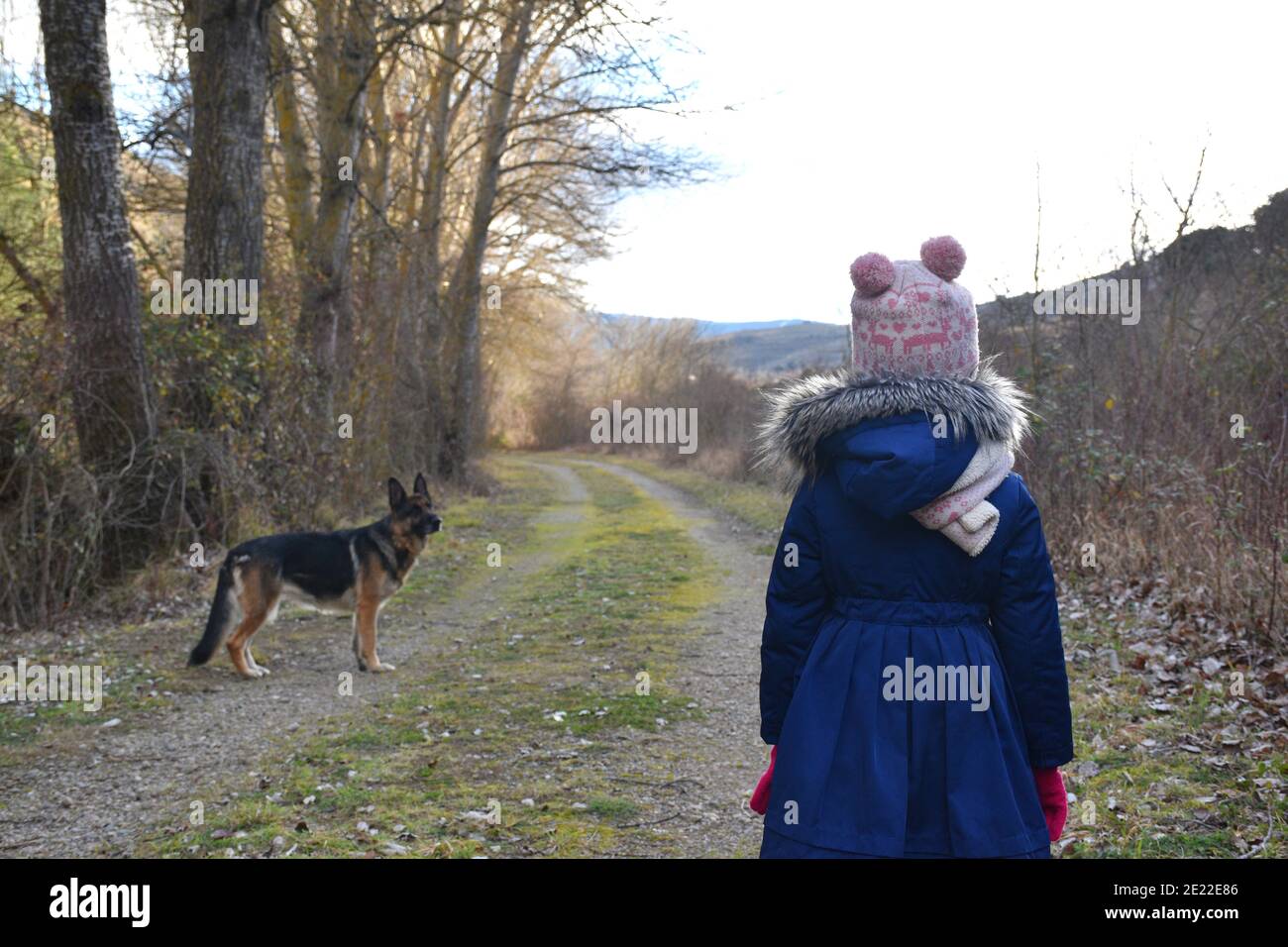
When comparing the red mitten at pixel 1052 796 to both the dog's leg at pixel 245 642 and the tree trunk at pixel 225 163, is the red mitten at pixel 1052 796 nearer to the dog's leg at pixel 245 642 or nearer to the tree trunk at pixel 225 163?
the dog's leg at pixel 245 642

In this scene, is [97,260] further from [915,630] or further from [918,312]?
[915,630]

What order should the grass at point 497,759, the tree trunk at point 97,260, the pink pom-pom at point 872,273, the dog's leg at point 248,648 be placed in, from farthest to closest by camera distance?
the tree trunk at point 97,260, the dog's leg at point 248,648, the grass at point 497,759, the pink pom-pom at point 872,273

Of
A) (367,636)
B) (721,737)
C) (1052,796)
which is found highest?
(1052,796)

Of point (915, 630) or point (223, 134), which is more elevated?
point (223, 134)

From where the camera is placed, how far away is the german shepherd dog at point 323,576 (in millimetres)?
8484

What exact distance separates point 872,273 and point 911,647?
1.07m

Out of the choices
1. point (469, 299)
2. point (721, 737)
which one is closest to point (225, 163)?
point (721, 737)

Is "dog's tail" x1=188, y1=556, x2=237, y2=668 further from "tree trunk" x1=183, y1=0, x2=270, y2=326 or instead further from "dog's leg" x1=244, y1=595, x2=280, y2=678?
"tree trunk" x1=183, y1=0, x2=270, y2=326

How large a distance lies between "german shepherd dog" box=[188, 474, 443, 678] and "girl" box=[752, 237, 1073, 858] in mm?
6368

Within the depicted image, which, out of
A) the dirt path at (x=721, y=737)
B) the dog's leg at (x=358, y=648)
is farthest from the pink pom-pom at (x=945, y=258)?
the dog's leg at (x=358, y=648)

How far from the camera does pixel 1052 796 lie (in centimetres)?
311
